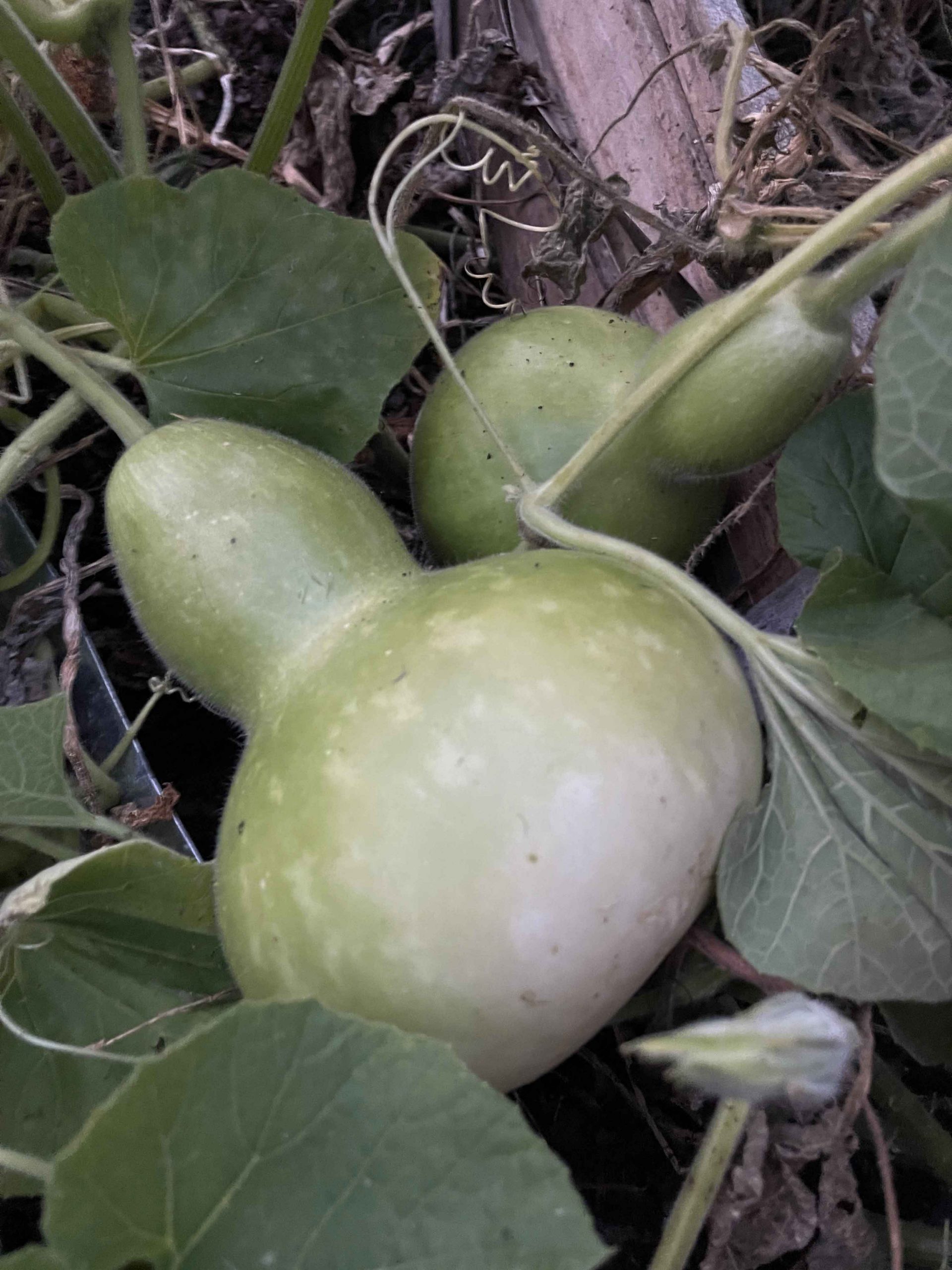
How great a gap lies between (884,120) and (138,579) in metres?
0.90

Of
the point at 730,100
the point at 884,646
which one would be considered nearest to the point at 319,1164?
the point at 884,646

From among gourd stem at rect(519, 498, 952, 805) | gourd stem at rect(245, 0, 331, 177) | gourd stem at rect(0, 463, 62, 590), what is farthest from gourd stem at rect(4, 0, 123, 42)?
gourd stem at rect(519, 498, 952, 805)

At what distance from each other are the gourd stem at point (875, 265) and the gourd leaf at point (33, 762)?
2.03 feet

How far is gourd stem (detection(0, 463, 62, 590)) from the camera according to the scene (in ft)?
3.36

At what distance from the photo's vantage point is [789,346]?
714 mm

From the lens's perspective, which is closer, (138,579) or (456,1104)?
(456,1104)

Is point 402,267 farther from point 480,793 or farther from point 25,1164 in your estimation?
point 25,1164

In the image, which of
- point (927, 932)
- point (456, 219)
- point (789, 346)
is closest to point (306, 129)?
point (456, 219)

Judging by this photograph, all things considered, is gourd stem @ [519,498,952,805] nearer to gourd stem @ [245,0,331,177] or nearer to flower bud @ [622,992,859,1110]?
flower bud @ [622,992,859,1110]

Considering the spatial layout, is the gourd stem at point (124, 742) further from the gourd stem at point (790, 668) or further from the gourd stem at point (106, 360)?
the gourd stem at point (790, 668)

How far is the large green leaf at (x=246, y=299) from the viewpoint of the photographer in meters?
0.82

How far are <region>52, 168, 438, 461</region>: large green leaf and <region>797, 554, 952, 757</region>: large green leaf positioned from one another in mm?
432

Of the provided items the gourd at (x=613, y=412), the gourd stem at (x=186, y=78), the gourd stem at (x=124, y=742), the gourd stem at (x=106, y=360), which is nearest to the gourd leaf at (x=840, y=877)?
the gourd at (x=613, y=412)

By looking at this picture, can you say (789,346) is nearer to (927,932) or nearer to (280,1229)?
(927,932)
